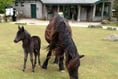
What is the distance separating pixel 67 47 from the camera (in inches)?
228

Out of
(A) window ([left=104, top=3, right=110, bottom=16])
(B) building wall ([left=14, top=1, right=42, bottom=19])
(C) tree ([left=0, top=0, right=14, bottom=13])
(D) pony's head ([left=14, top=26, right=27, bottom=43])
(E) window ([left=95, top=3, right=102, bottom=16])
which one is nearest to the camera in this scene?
(D) pony's head ([left=14, top=26, right=27, bottom=43])

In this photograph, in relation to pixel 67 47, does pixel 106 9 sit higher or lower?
lower

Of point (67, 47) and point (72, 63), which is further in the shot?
point (67, 47)

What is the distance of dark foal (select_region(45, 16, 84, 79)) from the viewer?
538 centimetres

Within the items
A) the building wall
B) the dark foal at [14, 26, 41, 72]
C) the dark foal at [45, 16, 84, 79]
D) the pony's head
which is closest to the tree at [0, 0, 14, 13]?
the building wall

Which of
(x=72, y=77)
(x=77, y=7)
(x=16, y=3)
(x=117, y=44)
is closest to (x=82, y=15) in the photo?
(x=77, y=7)

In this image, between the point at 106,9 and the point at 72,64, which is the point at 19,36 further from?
the point at 106,9

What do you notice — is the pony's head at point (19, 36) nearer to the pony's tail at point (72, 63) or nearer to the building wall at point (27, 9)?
the pony's tail at point (72, 63)

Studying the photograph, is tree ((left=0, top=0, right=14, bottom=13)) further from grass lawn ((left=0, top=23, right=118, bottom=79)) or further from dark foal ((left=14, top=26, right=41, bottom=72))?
dark foal ((left=14, top=26, right=41, bottom=72))

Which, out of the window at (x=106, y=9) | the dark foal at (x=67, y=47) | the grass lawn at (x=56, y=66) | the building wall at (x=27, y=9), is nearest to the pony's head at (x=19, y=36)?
the grass lawn at (x=56, y=66)

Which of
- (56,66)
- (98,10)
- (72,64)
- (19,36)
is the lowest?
(98,10)

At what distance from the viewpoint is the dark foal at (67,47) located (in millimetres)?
5375

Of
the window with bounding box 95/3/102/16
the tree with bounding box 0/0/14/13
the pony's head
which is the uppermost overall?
the pony's head

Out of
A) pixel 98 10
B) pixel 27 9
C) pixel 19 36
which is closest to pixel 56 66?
pixel 19 36
